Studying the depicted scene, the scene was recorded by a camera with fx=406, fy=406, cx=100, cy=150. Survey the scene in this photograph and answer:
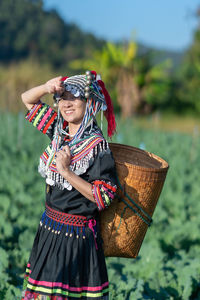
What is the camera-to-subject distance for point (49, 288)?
202cm

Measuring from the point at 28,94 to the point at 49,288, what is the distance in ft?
3.36

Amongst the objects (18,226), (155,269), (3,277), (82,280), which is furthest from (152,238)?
(82,280)

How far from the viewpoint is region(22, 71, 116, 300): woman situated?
2.00 metres

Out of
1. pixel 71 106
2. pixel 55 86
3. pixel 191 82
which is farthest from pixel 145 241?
pixel 191 82

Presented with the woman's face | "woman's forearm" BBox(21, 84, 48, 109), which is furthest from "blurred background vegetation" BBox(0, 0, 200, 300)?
the woman's face

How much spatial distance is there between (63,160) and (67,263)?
52 centimetres

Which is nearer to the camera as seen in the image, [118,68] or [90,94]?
[90,94]

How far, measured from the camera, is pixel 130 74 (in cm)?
2138

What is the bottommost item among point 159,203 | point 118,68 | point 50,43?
point 159,203

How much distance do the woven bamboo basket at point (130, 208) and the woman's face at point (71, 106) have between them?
323 mm

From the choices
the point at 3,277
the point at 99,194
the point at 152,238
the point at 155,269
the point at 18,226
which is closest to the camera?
the point at 99,194

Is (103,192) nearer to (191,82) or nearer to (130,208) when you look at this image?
(130,208)

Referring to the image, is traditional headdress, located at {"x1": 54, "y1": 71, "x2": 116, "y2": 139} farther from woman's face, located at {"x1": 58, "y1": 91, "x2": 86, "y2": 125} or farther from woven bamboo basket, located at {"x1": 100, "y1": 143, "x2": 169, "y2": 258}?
woven bamboo basket, located at {"x1": 100, "y1": 143, "x2": 169, "y2": 258}

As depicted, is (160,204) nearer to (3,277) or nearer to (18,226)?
(18,226)
